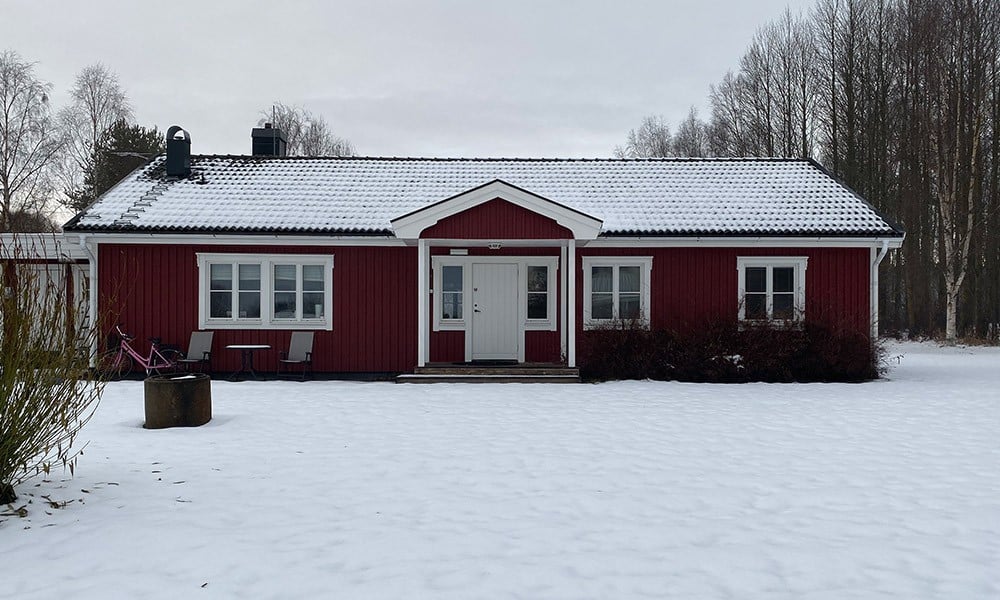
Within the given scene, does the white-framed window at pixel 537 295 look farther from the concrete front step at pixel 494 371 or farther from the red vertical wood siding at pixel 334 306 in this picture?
the red vertical wood siding at pixel 334 306

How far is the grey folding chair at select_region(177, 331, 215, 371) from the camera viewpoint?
1392 centimetres

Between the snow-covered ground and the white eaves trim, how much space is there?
418cm

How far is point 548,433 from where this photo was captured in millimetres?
8711

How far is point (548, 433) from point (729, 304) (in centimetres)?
746

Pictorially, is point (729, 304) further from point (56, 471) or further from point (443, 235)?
point (56, 471)

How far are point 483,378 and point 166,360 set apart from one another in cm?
614

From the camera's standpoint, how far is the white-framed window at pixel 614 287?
1475cm

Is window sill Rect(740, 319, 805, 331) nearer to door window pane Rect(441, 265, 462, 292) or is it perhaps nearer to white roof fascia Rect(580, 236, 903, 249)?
white roof fascia Rect(580, 236, 903, 249)

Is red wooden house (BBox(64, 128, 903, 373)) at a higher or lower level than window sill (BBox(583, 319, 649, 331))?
higher

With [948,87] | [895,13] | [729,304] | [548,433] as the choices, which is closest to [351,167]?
[729,304]

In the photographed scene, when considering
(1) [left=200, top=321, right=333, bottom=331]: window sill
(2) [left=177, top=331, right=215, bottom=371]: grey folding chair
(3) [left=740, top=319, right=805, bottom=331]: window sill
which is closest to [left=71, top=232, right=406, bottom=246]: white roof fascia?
(1) [left=200, top=321, right=333, bottom=331]: window sill

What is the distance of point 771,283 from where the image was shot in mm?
14766

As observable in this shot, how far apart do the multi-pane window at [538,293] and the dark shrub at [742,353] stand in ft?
5.88

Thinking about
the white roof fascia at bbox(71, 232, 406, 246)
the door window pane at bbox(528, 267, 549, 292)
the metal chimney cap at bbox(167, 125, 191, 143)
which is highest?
the metal chimney cap at bbox(167, 125, 191, 143)
